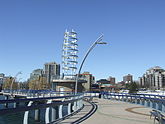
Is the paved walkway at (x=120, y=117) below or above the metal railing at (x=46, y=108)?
below

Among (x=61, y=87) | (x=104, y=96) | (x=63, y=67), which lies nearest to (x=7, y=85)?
(x=63, y=67)

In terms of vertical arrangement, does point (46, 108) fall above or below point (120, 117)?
above

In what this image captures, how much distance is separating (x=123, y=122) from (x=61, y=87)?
50.1m

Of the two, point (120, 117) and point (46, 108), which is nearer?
point (46, 108)

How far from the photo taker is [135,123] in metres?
10.5

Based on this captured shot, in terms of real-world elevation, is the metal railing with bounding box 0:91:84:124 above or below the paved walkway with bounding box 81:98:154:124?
above

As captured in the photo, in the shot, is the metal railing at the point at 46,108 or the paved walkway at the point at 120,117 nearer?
the metal railing at the point at 46,108

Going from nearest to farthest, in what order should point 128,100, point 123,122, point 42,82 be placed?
point 123,122
point 128,100
point 42,82

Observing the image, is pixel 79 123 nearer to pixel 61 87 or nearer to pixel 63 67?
pixel 61 87

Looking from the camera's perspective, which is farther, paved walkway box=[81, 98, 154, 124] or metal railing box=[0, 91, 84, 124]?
paved walkway box=[81, 98, 154, 124]

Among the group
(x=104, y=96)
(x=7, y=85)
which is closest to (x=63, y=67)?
(x=104, y=96)

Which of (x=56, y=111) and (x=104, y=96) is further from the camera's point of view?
(x=104, y=96)

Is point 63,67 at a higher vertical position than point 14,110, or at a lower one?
higher

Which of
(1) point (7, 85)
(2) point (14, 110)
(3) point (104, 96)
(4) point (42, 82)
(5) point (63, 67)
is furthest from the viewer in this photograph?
(1) point (7, 85)
